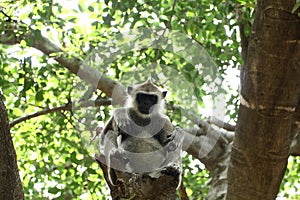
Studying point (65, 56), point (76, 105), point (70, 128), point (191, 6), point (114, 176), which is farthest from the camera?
point (70, 128)

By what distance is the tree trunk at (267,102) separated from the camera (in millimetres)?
3088

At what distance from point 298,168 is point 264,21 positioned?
445 cm

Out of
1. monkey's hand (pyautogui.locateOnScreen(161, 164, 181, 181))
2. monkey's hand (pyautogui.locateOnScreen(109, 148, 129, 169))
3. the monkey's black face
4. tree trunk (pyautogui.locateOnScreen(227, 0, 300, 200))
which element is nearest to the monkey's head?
the monkey's black face

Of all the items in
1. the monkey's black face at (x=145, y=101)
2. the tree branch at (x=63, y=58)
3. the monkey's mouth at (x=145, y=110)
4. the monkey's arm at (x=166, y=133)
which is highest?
the tree branch at (x=63, y=58)

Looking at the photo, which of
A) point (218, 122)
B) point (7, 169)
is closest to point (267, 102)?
point (7, 169)

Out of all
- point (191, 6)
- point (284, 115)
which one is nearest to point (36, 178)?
point (191, 6)

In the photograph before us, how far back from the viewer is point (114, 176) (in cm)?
331

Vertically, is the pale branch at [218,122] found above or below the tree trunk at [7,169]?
below

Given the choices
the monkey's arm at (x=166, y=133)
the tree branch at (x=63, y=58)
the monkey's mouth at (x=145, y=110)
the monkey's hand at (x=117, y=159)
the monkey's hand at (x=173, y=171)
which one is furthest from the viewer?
the tree branch at (x=63, y=58)

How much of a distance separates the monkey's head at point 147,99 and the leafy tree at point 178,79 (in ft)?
0.65

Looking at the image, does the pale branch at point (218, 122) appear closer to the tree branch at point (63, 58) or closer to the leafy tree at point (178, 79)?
the leafy tree at point (178, 79)

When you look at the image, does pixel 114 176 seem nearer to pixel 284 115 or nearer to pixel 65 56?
pixel 284 115

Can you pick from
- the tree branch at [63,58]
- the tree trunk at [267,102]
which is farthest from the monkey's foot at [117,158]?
the tree branch at [63,58]

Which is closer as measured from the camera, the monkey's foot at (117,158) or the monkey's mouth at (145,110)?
the monkey's foot at (117,158)
